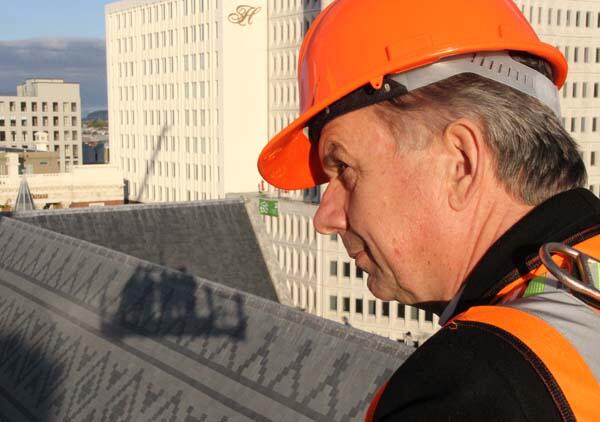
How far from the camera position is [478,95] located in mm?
2670

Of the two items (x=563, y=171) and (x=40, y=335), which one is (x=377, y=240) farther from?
(x=40, y=335)

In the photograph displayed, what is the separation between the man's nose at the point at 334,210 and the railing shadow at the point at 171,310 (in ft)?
51.5

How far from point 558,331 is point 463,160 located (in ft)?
2.60

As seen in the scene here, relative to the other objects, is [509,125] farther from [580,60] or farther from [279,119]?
[279,119]

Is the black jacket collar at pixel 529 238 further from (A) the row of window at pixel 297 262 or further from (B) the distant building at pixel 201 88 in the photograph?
(B) the distant building at pixel 201 88

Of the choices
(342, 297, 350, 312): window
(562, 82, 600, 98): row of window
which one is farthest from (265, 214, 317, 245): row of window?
(562, 82, 600, 98): row of window

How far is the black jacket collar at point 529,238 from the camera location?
234cm

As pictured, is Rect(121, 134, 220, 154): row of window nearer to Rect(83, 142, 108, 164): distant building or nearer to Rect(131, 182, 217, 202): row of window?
Rect(131, 182, 217, 202): row of window

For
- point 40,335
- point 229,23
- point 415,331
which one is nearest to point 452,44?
point 40,335

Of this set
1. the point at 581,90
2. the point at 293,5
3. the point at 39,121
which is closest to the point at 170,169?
the point at 293,5

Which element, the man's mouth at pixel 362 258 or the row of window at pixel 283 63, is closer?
the man's mouth at pixel 362 258

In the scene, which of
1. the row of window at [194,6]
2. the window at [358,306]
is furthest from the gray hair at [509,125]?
the row of window at [194,6]

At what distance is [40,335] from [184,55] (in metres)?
71.3

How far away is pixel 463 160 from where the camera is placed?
267cm
